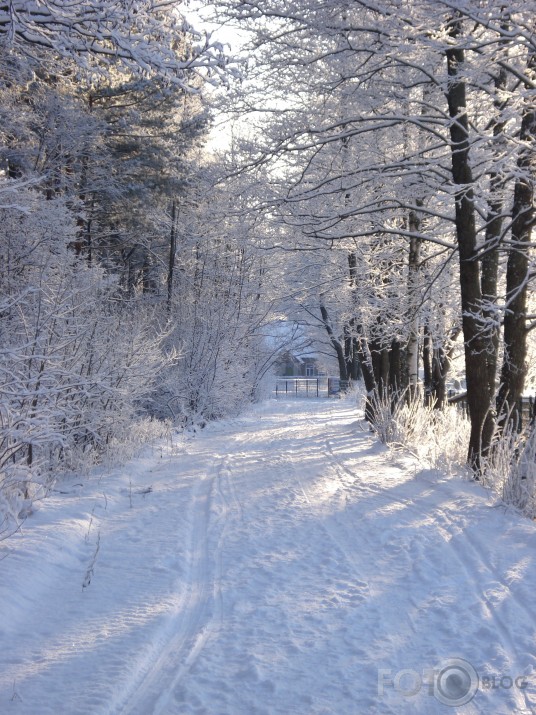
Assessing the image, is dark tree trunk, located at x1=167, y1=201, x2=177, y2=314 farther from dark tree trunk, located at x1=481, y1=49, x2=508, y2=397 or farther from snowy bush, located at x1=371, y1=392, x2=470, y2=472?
dark tree trunk, located at x1=481, y1=49, x2=508, y2=397

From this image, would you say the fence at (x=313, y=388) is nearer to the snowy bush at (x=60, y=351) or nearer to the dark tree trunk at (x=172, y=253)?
the dark tree trunk at (x=172, y=253)

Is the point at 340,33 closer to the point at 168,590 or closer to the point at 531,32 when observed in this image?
the point at 531,32

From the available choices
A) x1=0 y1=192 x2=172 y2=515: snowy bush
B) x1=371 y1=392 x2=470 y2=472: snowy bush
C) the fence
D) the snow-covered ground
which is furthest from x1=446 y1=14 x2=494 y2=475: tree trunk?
the fence

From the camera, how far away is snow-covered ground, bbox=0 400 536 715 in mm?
3346

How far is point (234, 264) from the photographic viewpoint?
24109 millimetres

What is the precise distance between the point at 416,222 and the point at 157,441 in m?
7.93

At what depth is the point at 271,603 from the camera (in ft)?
15.0

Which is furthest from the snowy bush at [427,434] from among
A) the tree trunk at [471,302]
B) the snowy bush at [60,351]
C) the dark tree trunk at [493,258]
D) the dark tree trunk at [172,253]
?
the dark tree trunk at [172,253]

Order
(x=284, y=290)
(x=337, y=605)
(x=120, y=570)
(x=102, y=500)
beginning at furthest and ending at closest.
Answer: (x=284, y=290)
(x=102, y=500)
(x=120, y=570)
(x=337, y=605)

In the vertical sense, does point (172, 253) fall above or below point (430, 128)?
above

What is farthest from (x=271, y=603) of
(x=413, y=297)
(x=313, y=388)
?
(x=313, y=388)

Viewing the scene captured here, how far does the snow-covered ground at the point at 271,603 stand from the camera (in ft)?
11.0

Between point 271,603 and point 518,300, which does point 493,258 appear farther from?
point 271,603

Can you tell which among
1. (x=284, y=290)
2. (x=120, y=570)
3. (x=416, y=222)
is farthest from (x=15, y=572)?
(x=284, y=290)
